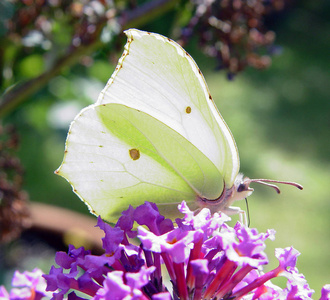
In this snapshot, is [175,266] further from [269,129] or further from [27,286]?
[269,129]

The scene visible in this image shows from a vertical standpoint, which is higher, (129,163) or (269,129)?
(129,163)

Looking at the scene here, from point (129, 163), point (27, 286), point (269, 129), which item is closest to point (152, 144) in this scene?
point (129, 163)

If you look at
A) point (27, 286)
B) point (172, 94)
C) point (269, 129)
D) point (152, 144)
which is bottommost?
point (269, 129)

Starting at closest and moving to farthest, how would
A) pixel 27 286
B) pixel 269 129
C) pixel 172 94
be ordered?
pixel 27 286 → pixel 172 94 → pixel 269 129

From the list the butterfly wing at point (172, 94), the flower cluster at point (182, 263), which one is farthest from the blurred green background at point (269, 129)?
the flower cluster at point (182, 263)

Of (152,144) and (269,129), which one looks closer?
(152,144)

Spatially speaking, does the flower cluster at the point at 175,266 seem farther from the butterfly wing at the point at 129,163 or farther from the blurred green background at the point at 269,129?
the blurred green background at the point at 269,129

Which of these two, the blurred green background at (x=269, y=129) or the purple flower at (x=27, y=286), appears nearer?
the purple flower at (x=27, y=286)
